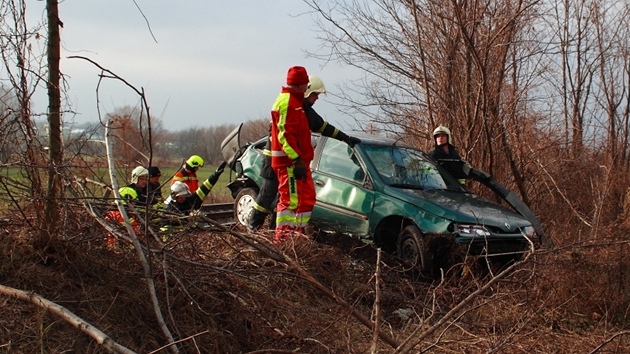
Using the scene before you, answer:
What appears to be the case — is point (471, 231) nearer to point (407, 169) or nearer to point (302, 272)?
point (407, 169)

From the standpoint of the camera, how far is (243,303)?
434 centimetres

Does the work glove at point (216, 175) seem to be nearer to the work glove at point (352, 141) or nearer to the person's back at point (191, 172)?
the person's back at point (191, 172)

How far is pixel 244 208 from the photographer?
8.50 meters

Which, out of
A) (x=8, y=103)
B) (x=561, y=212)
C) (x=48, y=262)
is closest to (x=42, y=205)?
(x=48, y=262)

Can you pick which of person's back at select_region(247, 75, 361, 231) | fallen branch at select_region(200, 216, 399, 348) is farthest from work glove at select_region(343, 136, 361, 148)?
fallen branch at select_region(200, 216, 399, 348)

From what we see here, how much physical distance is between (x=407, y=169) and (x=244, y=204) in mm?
2234

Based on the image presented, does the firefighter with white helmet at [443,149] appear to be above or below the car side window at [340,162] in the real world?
above

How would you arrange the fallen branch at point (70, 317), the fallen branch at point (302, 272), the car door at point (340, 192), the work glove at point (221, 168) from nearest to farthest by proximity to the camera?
the fallen branch at point (70, 317) → the fallen branch at point (302, 272) → the car door at point (340, 192) → the work glove at point (221, 168)

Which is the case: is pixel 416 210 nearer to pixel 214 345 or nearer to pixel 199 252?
pixel 199 252

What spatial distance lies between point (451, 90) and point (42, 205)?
7567 mm

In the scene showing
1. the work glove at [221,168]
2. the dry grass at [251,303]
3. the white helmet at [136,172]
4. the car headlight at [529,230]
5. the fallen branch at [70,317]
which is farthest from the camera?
the work glove at [221,168]

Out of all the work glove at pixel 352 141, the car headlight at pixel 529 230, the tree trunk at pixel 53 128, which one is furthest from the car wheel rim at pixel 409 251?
the tree trunk at pixel 53 128

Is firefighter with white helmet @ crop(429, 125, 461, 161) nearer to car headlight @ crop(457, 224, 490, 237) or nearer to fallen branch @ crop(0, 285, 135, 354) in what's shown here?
car headlight @ crop(457, 224, 490, 237)

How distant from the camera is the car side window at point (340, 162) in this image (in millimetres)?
7535
